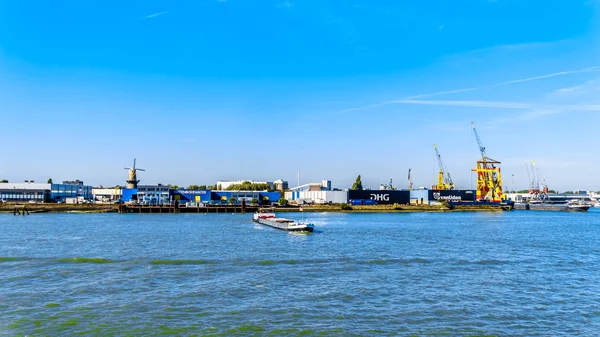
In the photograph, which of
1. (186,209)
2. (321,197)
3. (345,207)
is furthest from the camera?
(321,197)

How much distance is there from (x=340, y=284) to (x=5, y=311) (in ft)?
52.3

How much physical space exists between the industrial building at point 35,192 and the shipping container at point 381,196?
8329 centimetres

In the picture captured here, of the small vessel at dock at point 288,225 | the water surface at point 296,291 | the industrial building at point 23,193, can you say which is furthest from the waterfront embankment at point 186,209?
the water surface at point 296,291

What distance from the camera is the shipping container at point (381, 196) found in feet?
463

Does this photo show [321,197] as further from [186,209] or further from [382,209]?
[186,209]

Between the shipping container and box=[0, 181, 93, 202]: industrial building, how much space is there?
83288 mm

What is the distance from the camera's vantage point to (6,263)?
32344mm

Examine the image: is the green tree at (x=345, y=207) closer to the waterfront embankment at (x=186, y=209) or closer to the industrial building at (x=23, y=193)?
the waterfront embankment at (x=186, y=209)

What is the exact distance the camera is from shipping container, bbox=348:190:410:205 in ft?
463

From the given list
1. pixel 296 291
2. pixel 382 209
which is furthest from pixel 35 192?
pixel 296 291

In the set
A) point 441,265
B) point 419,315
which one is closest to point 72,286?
point 419,315

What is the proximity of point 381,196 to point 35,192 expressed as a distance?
102m

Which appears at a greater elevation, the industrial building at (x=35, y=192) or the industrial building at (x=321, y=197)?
the industrial building at (x=35, y=192)

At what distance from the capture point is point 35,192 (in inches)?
5369
